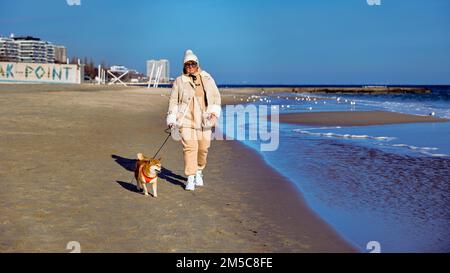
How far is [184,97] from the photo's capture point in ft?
22.1

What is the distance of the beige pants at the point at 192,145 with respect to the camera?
6.60 meters

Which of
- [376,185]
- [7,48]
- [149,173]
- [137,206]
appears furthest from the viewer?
[7,48]

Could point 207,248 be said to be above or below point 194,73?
below

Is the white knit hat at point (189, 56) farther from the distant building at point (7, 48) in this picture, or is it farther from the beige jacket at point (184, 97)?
the distant building at point (7, 48)

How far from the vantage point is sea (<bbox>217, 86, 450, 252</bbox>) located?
15.8ft

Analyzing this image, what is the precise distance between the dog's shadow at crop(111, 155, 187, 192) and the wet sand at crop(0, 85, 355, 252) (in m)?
0.02

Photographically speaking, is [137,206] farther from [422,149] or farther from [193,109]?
[422,149]

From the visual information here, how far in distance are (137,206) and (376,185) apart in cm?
398

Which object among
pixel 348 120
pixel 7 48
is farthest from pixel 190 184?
pixel 7 48
